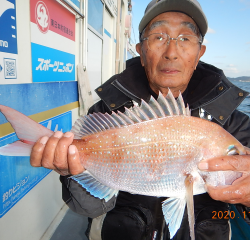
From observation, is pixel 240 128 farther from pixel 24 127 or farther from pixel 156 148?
pixel 24 127

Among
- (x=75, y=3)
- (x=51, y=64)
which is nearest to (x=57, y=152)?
(x=51, y=64)

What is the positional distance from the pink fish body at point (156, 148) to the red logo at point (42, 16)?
1.40 meters

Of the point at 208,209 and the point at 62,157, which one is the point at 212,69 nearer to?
the point at 208,209

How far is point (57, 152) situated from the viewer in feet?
4.32

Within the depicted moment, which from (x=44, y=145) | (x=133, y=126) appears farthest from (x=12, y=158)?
(x=133, y=126)

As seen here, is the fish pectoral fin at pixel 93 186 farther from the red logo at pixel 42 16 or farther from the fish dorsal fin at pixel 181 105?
the red logo at pixel 42 16

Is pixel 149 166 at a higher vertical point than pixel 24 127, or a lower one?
lower

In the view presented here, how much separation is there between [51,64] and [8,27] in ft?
2.58

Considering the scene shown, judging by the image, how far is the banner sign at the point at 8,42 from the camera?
1466 millimetres

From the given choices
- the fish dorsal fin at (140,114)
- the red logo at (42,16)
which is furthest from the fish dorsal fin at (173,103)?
the red logo at (42,16)

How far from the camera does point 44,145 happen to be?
4.26 ft

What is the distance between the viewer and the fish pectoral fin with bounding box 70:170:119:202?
1.42 m

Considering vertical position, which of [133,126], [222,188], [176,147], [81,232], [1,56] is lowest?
[81,232]

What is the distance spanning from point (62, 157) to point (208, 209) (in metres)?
1.60
